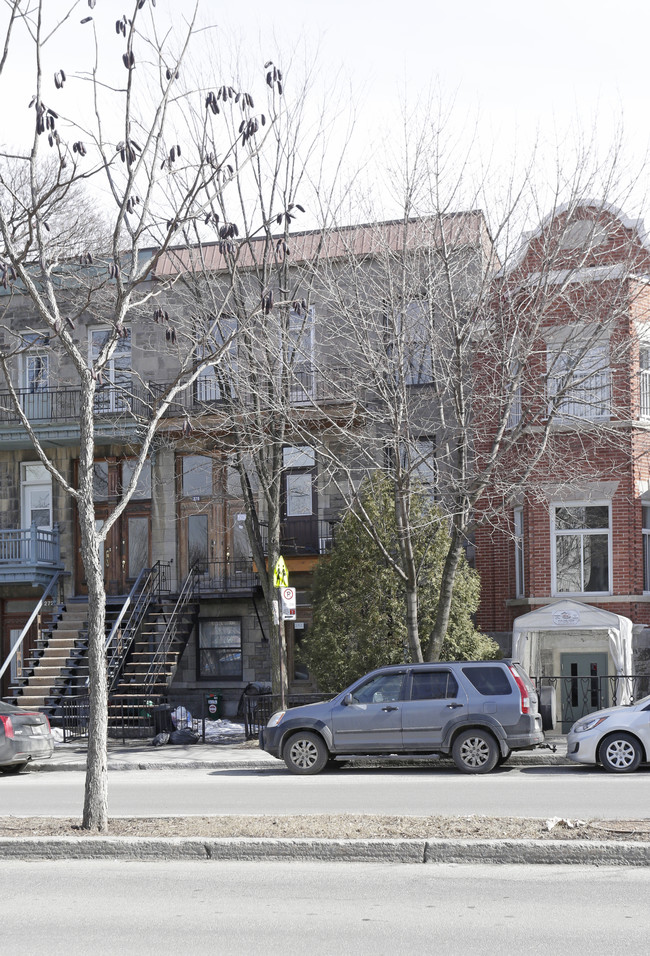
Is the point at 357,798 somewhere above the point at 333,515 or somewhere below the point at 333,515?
below

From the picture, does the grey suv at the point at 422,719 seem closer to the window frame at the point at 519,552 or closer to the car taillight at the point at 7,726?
the car taillight at the point at 7,726

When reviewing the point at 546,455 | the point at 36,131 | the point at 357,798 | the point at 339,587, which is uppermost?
the point at 36,131

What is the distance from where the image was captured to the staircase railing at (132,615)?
24750 mm

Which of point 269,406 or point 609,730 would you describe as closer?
point 609,730

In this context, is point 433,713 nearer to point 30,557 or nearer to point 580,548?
point 580,548

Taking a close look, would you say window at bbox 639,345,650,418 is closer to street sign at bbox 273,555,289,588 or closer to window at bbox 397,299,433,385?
window at bbox 397,299,433,385

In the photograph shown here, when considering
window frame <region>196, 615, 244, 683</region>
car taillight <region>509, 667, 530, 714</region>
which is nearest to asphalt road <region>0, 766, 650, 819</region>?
car taillight <region>509, 667, 530, 714</region>

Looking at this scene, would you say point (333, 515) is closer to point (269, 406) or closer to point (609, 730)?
point (269, 406)

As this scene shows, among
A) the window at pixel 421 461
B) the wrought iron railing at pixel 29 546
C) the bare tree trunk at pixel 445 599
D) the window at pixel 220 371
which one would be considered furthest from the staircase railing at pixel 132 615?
the bare tree trunk at pixel 445 599

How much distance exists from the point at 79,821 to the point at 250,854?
2530 millimetres

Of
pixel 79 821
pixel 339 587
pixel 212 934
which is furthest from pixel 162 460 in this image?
pixel 212 934

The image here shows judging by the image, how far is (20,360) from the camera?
29.6 meters

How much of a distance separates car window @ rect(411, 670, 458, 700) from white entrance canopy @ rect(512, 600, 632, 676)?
569 centimetres

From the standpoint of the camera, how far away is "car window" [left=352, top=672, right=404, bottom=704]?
56.0 feet
